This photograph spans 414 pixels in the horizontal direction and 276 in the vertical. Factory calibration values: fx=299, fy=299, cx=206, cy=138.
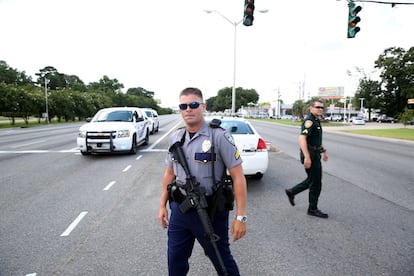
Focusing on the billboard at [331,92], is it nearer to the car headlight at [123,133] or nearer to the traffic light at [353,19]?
the traffic light at [353,19]

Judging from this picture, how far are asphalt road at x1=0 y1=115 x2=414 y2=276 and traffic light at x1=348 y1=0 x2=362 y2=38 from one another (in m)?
5.08

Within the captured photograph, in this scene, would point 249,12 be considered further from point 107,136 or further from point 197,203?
point 197,203

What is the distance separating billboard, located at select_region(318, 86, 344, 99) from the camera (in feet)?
300

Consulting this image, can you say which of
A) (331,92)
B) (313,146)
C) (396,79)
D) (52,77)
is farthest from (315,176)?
(52,77)

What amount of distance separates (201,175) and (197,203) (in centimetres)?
21

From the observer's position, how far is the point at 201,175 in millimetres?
2279

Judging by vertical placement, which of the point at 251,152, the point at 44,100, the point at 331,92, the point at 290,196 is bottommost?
the point at 290,196

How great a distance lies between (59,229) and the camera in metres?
4.14

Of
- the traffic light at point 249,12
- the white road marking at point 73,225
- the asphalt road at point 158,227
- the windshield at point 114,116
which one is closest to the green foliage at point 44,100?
the windshield at point 114,116

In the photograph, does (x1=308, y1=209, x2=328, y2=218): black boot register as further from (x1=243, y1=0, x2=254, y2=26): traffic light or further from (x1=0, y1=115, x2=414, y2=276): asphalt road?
(x1=243, y1=0, x2=254, y2=26): traffic light

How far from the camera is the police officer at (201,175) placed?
2270 millimetres

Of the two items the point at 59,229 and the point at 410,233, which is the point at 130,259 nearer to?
the point at 59,229

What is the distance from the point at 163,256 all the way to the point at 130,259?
1.18ft

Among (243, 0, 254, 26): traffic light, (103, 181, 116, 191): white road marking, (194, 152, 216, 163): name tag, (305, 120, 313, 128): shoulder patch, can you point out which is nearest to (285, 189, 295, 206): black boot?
(305, 120, 313, 128): shoulder patch
